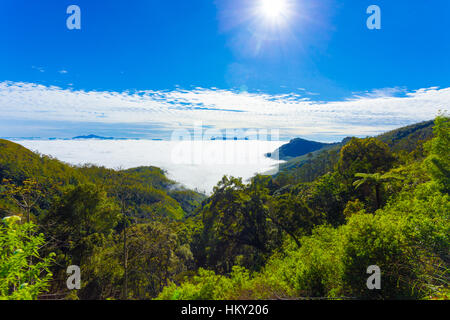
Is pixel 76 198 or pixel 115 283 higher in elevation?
pixel 76 198

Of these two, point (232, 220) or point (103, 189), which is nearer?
point (232, 220)

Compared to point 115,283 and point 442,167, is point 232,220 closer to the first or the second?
point 115,283

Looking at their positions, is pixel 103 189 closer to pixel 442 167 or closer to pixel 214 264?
pixel 214 264

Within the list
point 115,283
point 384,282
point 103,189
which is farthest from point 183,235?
point 384,282
